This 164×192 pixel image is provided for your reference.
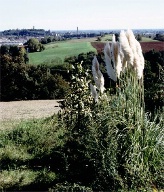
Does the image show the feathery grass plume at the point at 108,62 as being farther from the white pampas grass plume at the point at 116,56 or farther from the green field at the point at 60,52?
the green field at the point at 60,52

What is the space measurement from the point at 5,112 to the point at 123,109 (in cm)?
1456

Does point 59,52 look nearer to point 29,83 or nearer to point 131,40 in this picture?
point 29,83

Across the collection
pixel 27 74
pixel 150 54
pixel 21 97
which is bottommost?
pixel 21 97

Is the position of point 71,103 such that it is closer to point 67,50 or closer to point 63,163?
point 63,163

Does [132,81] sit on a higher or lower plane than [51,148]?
higher

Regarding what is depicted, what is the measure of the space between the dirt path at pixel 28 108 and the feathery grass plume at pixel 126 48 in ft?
42.5

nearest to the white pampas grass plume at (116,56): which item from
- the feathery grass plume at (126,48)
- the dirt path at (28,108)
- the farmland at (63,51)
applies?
the feathery grass plume at (126,48)

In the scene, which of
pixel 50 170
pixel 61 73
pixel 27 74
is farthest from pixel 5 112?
pixel 50 170

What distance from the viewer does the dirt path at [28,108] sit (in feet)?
58.0

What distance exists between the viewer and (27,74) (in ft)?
73.6

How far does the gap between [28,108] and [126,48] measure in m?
16.1

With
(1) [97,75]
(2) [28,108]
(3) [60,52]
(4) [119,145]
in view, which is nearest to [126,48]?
(1) [97,75]

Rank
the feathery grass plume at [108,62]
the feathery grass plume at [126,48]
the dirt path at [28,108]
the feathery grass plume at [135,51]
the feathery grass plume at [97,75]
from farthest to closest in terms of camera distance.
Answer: the dirt path at [28,108] → the feathery grass plume at [97,75] → the feathery grass plume at [108,62] → the feathery grass plume at [135,51] → the feathery grass plume at [126,48]

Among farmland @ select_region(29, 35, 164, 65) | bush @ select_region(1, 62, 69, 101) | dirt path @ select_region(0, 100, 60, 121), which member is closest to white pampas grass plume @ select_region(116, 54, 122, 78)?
dirt path @ select_region(0, 100, 60, 121)
